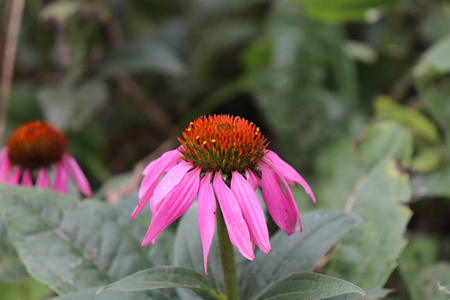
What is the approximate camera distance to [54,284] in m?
0.75

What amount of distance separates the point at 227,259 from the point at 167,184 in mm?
132

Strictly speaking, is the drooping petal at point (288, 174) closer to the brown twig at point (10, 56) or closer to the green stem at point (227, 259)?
the green stem at point (227, 259)

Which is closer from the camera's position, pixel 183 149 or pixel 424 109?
pixel 183 149

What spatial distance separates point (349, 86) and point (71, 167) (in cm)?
86

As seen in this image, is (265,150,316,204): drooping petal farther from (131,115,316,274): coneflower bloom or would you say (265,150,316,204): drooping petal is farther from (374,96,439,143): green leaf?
(374,96,439,143): green leaf

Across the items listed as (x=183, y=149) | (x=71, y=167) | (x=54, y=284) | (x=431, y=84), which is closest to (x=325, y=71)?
(x=431, y=84)

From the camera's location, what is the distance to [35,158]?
0.99 meters

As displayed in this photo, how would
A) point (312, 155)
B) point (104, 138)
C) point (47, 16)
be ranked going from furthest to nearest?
point (104, 138)
point (47, 16)
point (312, 155)

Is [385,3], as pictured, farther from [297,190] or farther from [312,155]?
[297,190]

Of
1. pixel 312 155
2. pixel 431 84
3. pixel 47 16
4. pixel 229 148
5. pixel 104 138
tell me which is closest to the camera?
pixel 229 148

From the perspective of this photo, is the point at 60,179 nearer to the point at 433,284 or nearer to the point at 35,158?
the point at 35,158

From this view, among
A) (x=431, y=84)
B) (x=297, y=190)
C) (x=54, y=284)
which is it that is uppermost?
(x=431, y=84)

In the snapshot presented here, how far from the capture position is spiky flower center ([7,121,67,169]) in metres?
0.98

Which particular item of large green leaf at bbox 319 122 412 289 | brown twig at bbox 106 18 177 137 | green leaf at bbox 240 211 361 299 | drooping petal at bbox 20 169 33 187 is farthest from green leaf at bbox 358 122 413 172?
brown twig at bbox 106 18 177 137
